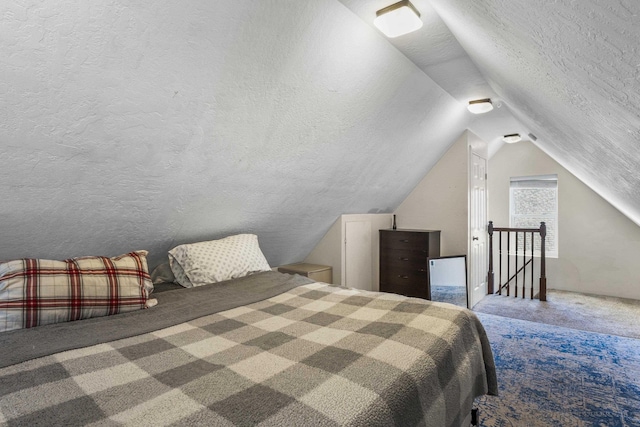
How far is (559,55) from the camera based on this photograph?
109cm

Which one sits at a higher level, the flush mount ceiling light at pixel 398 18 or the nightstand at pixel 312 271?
the flush mount ceiling light at pixel 398 18

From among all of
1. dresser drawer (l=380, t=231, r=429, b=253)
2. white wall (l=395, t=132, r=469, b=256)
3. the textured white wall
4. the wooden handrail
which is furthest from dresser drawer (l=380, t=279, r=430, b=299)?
the textured white wall

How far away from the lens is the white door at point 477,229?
3.90 meters

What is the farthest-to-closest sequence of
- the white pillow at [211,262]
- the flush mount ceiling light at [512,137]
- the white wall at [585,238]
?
the flush mount ceiling light at [512,137], the white wall at [585,238], the white pillow at [211,262]

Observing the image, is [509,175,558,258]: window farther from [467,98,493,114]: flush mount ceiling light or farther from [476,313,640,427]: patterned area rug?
[467,98,493,114]: flush mount ceiling light

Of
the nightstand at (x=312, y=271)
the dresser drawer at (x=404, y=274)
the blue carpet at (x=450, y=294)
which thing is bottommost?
the blue carpet at (x=450, y=294)

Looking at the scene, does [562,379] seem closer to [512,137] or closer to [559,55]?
[559,55]

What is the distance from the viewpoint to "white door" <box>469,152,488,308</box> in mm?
3899

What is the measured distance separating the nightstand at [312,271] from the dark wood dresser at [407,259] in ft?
2.63

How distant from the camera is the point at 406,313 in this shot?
63.0 inches

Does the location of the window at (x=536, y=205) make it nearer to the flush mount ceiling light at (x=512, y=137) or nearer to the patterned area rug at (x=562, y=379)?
the flush mount ceiling light at (x=512, y=137)

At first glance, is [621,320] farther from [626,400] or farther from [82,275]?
[82,275]

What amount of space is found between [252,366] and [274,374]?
0.10 meters

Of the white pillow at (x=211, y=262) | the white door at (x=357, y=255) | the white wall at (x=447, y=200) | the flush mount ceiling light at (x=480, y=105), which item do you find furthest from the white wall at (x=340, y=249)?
the flush mount ceiling light at (x=480, y=105)
